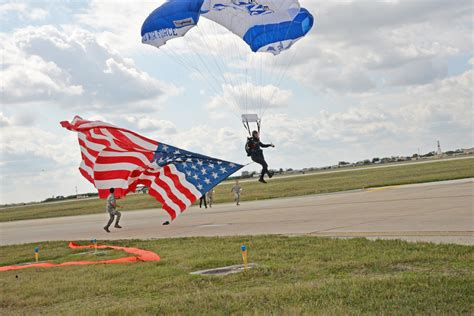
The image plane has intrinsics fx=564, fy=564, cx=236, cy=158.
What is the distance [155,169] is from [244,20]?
4.59 m

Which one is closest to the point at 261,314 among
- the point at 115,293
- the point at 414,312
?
the point at 414,312

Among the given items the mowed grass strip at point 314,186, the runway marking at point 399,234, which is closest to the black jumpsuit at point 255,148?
the runway marking at point 399,234

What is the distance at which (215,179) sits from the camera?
1381 centimetres

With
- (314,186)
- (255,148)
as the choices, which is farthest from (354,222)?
(314,186)

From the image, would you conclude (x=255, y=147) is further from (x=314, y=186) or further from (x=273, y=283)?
(x=314, y=186)

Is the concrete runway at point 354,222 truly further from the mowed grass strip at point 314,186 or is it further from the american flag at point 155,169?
Answer: the mowed grass strip at point 314,186

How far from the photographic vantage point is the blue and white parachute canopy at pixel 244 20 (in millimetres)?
13914

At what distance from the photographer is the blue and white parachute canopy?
1391cm

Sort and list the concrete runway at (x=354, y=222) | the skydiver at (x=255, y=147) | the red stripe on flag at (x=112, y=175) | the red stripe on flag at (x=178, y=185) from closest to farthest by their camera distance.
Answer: the red stripe on flag at (x=178, y=185), the red stripe on flag at (x=112, y=175), the concrete runway at (x=354, y=222), the skydiver at (x=255, y=147)

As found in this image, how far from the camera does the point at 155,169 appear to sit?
46.1ft

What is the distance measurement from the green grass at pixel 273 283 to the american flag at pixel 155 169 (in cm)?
159

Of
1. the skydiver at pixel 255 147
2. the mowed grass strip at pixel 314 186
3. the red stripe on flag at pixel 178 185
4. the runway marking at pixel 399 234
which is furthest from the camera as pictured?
the mowed grass strip at pixel 314 186

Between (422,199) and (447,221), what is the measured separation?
758 cm

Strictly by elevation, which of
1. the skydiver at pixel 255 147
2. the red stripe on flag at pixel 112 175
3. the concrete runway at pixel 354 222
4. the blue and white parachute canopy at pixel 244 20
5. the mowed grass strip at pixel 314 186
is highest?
the blue and white parachute canopy at pixel 244 20
